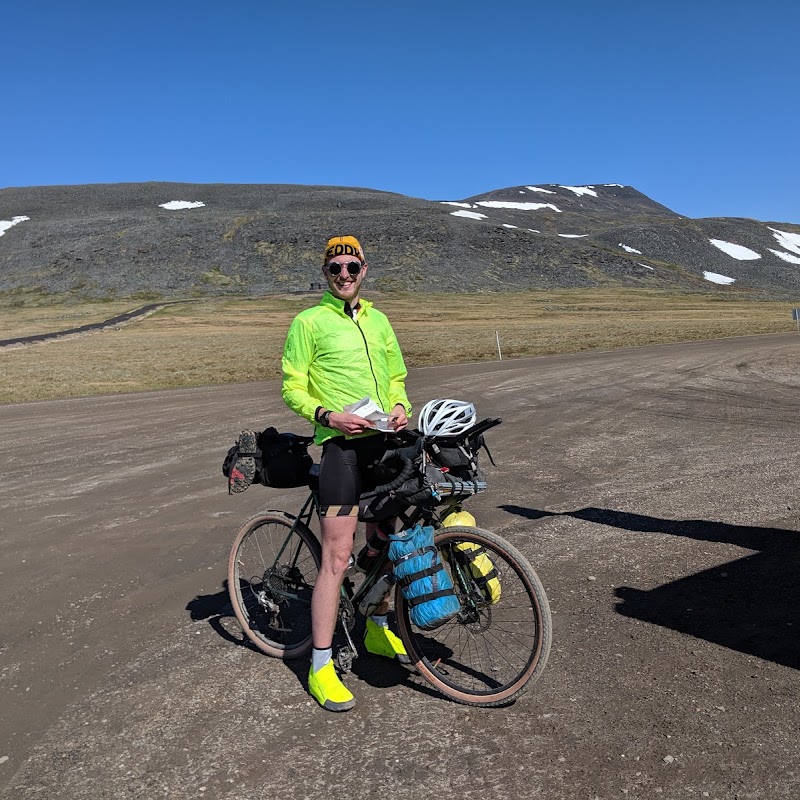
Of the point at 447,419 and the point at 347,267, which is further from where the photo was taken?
the point at 347,267

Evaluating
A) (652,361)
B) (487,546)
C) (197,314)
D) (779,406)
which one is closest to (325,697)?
(487,546)

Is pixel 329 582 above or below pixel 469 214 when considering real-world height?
below

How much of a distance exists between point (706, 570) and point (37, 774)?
459 cm

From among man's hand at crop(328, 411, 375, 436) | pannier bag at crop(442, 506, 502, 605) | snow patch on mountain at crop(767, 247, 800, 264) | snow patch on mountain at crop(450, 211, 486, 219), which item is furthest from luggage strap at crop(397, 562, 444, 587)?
snow patch on mountain at crop(450, 211, 486, 219)

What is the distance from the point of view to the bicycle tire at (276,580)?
4551 mm

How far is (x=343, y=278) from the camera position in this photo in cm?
399

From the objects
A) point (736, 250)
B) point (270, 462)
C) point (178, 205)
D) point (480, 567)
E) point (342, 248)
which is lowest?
point (480, 567)

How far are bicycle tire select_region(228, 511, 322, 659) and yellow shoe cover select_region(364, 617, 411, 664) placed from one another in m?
0.38

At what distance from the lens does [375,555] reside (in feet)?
13.5

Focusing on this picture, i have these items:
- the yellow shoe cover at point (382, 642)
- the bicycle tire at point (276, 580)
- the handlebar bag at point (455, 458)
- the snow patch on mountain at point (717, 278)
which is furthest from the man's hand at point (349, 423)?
the snow patch on mountain at point (717, 278)

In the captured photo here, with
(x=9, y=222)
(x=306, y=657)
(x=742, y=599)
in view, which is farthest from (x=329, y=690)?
(x=9, y=222)

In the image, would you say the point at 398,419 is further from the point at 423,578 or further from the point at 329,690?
the point at 329,690

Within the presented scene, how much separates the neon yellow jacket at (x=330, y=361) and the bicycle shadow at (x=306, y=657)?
1.42 metres

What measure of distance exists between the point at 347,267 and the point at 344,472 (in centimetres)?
112
